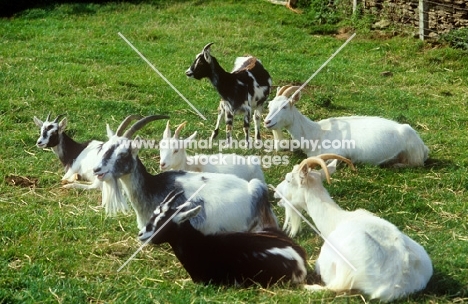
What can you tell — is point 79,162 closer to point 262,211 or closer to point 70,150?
point 70,150

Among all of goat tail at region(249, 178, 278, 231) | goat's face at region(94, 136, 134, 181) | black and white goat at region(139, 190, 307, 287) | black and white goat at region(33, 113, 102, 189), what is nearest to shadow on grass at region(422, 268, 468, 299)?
black and white goat at region(139, 190, 307, 287)

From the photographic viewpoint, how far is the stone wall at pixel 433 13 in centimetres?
1207

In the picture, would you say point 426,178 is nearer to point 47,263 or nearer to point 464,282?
point 464,282

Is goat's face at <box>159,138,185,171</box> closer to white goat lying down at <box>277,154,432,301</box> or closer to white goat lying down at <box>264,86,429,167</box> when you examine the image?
white goat lying down at <box>264,86,429,167</box>

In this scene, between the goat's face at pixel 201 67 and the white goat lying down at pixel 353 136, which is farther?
the goat's face at pixel 201 67

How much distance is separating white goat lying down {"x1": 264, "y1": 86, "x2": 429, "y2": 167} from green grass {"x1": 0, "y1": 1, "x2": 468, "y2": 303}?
0.71 ft

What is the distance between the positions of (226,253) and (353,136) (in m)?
3.06

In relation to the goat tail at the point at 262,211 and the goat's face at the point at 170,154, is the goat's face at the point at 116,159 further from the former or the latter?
the goat tail at the point at 262,211

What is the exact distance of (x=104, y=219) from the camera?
249 inches

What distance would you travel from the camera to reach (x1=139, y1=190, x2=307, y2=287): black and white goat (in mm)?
5125

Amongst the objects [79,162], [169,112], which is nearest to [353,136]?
[169,112]

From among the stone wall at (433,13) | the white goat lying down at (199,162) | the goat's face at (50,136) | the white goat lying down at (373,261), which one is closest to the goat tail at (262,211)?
the white goat lying down at (373,261)

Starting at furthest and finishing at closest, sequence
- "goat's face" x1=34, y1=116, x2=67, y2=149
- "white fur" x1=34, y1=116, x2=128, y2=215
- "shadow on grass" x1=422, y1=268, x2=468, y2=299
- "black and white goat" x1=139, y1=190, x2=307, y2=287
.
A: "goat's face" x1=34, y1=116, x2=67, y2=149 < "white fur" x1=34, y1=116, x2=128, y2=215 < "black and white goat" x1=139, y1=190, x2=307, y2=287 < "shadow on grass" x1=422, y1=268, x2=468, y2=299

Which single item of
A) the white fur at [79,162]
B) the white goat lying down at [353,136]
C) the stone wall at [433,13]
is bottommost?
the stone wall at [433,13]
